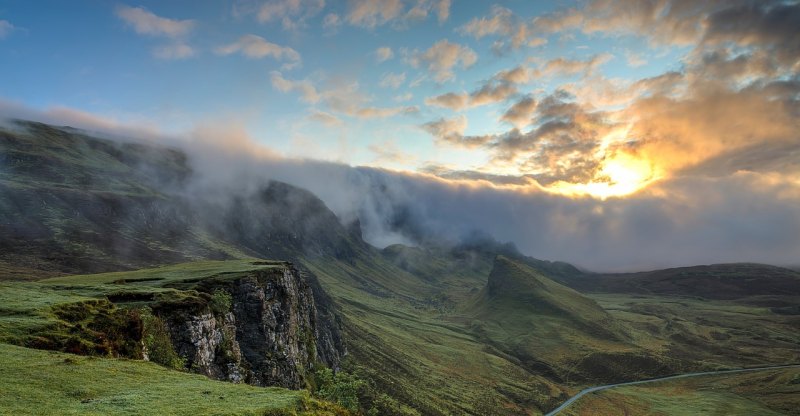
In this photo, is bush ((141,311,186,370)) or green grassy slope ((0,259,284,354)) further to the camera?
bush ((141,311,186,370))

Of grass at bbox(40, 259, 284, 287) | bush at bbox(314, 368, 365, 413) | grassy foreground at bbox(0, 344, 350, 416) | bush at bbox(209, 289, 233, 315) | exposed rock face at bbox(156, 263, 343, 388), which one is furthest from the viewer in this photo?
bush at bbox(314, 368, 365, 413)

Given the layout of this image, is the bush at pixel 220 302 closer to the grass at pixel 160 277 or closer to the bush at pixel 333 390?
the grass at pixel 160 277

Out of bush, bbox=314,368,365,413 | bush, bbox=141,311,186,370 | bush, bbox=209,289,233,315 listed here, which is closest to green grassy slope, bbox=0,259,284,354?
bush, bbox=209,289,233,315

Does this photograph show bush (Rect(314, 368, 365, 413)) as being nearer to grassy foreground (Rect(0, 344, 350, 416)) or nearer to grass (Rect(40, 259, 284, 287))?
grass (Rect(40, 259, 284, 287))

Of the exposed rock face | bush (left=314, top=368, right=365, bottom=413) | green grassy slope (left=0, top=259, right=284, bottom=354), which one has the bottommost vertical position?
bush (left=314, top=368, right=365, bottom=413)

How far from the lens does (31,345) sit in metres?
36.0

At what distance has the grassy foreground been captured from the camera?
25.8 m

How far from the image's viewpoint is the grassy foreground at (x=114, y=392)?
2578cm

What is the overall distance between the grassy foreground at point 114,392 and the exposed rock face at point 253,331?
21664 mm

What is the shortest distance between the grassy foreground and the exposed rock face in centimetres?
2166

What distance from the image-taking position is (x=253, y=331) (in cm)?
8131

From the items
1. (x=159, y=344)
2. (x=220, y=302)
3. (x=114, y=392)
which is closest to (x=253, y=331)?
(x=220, y=302)

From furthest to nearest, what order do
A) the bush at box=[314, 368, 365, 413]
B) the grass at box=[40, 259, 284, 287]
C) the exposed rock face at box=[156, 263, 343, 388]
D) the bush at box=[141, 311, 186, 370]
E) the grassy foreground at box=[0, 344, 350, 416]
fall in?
the bush at box=[314, 368, 365, 413], the grass at box=[40, 259, 284, 287], the exposed rock face at box=[156, 263, 343, 388], the bush at box=[141, 311, 186, 370], the grassy foreground at box=[0, 344, 350, 416]

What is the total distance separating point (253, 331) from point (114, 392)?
177 ft
